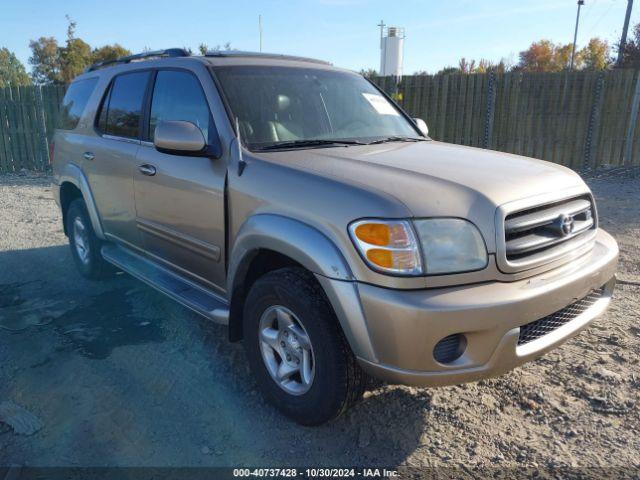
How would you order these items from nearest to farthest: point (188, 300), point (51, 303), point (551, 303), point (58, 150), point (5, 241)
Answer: point (551, 303)
point (188, 300)
point (51, 303)
point (58, 150)
point (5, 241)

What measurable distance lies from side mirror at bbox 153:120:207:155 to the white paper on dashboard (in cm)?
148

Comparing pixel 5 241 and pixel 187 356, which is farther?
pixel 5 241

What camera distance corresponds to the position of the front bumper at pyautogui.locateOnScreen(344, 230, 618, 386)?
2.13 metres

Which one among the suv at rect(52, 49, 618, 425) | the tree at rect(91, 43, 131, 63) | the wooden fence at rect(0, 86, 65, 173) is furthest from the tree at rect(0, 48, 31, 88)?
the suv at rect(52, 49, 618, 425)

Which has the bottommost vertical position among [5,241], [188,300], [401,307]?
[5,241]

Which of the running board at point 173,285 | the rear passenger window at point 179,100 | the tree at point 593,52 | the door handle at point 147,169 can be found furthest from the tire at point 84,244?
the tree at point 593,52

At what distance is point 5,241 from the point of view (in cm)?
633

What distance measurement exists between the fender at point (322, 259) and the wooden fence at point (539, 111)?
378 inches

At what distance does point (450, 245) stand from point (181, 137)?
1659 millimetres

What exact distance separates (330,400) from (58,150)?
168 inches

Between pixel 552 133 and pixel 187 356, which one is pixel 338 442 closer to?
pixel 187 356

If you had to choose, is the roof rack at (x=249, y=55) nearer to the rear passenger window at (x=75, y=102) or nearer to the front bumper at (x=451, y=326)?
the rear passenger window at (x=75, y=102)

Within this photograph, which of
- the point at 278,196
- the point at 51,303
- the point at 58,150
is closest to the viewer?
the point at 278,196

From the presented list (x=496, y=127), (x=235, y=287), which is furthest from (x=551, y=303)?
(x=496, y=127)
